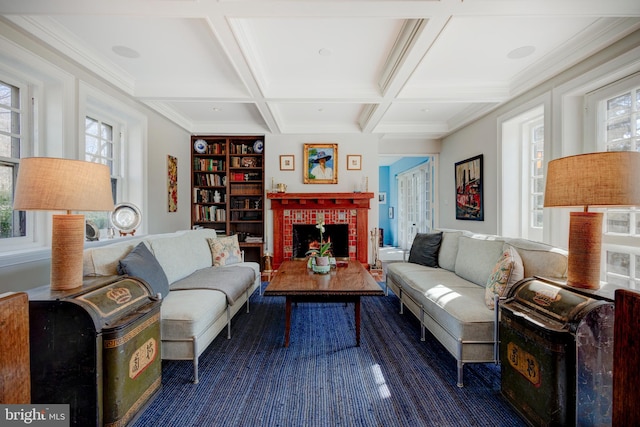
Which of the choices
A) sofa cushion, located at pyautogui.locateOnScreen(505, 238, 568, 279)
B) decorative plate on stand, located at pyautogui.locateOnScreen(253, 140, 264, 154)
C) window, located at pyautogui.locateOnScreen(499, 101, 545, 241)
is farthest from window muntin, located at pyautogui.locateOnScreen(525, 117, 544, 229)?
decorative plate on stand, located at pyautogui.locateOnScreen(253, 140, 264, 154)

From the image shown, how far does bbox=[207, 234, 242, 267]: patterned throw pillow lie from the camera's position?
3.44 meters

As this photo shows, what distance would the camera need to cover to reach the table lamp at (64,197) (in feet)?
4.80

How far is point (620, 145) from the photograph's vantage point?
2361mm

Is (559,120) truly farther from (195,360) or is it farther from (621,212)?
(195,360)

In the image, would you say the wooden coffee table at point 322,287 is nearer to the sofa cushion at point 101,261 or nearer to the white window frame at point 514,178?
the sofa cushion at point 101,261

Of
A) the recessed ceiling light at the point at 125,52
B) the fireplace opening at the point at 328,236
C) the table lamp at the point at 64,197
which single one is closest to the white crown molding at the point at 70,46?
the recessed ceiling light at the point at 125,52

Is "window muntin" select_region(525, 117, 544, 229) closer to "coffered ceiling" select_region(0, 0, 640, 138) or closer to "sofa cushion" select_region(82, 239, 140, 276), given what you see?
"coffered ceiling" select_region(0, 0, 640, 138)

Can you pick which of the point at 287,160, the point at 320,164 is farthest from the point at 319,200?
the point at 287,160

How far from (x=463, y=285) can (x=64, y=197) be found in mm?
2959

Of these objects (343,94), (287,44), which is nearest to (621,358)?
(287,44)

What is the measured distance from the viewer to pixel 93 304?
4.61 ft

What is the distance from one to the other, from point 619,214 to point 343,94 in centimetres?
283

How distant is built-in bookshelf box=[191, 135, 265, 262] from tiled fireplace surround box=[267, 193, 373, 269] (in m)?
0.38

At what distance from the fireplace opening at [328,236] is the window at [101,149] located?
273cm
